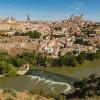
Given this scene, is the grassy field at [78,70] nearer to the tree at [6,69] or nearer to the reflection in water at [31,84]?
the tree at [6,69]

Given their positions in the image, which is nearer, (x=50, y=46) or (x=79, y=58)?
(x=79, y=58)

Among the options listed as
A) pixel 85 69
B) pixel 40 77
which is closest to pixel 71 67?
pixel 85 69

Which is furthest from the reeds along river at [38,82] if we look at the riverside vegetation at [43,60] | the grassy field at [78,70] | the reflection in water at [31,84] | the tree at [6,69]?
the riverside vegetation at [43,60]

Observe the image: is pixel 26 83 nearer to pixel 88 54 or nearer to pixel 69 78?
pixel 69 78

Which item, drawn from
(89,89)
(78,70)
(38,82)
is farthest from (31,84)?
(78,70)

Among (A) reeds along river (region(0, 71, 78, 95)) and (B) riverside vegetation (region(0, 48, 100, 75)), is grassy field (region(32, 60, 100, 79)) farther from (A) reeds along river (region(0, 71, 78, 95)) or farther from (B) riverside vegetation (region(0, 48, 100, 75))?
(A) reeds along river (region(0, 71, 78, 95))
